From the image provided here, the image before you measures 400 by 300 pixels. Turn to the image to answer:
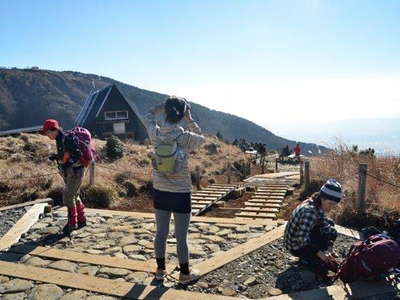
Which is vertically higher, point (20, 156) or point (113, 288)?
point (20, 156)

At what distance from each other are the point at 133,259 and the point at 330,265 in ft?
7.98

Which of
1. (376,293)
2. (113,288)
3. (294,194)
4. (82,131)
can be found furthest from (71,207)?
(294,194)

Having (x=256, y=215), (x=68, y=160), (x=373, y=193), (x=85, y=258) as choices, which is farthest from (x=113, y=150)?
(x=85, y=258)

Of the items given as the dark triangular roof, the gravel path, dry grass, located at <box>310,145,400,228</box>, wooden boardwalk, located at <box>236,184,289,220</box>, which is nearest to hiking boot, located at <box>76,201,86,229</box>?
the gravel path

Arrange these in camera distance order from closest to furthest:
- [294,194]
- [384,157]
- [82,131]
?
[82,131]
[384,157]
[294,194]

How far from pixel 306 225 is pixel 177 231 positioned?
1430 mm

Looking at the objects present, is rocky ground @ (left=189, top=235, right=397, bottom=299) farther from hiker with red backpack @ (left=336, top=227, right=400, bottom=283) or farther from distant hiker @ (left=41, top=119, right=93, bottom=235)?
distant hiker @ (left=41, top=119, right=93, bottom=235)

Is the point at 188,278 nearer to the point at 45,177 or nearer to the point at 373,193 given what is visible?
the point at 373,193

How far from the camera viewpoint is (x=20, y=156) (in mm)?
13891

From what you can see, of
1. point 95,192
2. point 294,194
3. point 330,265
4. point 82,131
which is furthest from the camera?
point 294,194

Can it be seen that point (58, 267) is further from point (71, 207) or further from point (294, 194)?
point (294, 194)

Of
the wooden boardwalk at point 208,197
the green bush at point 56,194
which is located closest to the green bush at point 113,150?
the wooden boardwalk at point 208,197

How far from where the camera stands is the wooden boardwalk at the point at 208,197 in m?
8.94

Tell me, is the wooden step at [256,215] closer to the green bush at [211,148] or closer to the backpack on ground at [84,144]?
the backpack on ground at [84,144]
